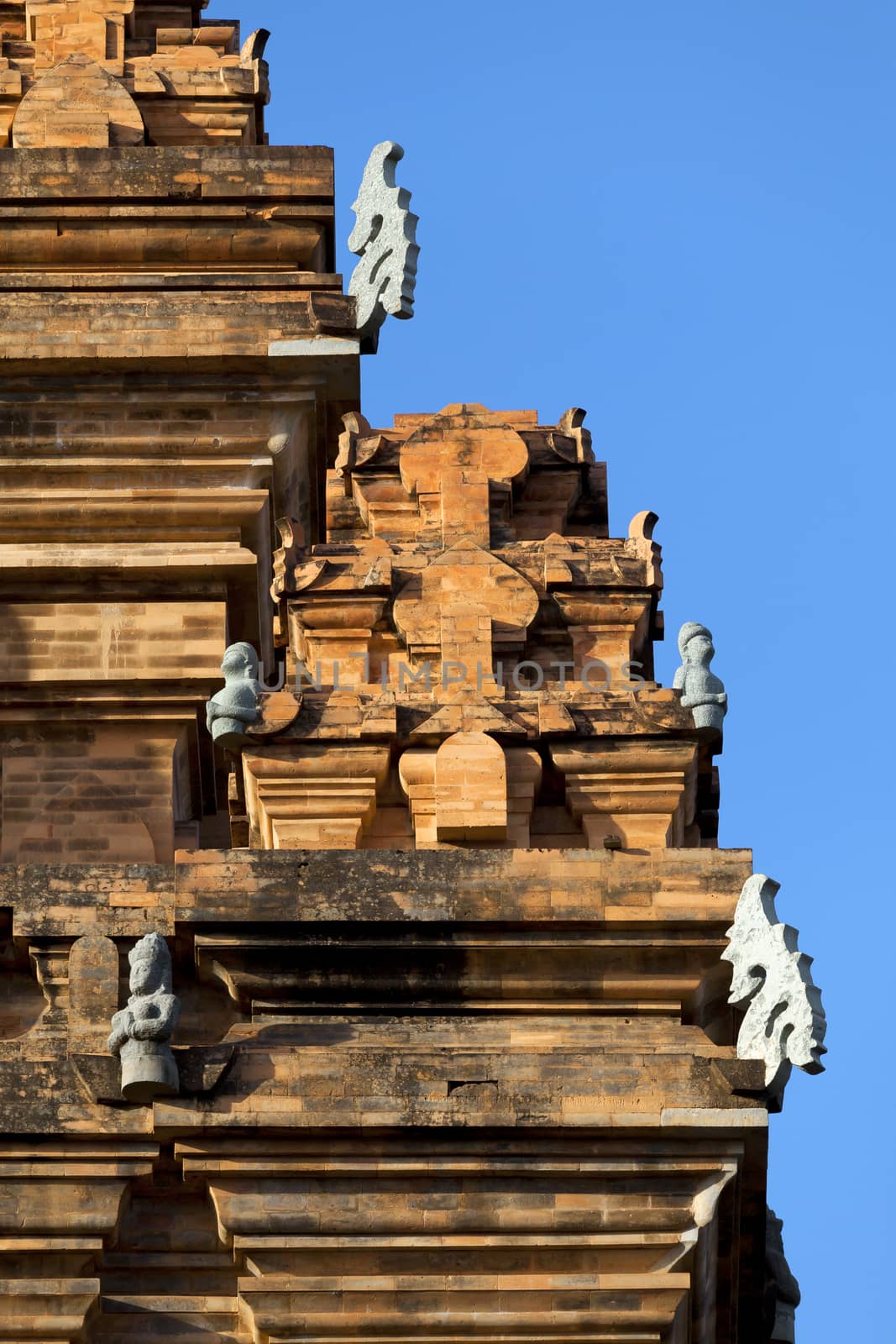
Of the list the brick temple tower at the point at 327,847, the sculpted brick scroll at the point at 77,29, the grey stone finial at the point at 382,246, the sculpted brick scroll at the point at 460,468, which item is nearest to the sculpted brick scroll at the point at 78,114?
the brick temple tower at the point at 327,847

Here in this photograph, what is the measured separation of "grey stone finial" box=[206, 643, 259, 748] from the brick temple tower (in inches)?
1.3

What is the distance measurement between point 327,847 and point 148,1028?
3074 mm

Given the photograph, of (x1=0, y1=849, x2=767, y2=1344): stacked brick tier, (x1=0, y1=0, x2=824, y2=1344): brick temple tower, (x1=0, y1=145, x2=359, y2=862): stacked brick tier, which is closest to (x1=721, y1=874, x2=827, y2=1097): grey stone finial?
(x1=0, y1=0, x2=824, y2=1344): brick temple tower

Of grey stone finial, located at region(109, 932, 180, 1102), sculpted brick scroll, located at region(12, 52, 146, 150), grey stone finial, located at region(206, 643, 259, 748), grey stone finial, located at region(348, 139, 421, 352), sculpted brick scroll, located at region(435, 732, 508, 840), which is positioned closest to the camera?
grey stone finial, located at region(109, 932, 180, 1102)

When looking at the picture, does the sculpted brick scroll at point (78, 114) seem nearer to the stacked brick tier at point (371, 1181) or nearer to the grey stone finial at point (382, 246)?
the grey stone finial at point (382, 246)

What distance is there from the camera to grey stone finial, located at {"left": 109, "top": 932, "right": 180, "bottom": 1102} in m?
29.8

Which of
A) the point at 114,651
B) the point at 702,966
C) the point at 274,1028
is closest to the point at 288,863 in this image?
the point at 274,1028

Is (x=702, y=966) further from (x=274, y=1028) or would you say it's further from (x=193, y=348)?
(x=193, y=348)

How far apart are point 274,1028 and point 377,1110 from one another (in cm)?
128

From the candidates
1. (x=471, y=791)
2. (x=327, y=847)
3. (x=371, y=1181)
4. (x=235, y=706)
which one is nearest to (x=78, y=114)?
(x=235, y=706)

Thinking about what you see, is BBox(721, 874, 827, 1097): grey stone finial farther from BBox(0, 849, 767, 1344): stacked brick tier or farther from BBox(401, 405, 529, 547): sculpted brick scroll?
BBox(401, 405, 529, 547): sculpted brick scroll

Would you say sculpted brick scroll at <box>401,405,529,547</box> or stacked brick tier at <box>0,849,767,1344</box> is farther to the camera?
sculpted brick scroll at <box>401,405,529,547</box>

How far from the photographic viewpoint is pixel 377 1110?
97.9ft

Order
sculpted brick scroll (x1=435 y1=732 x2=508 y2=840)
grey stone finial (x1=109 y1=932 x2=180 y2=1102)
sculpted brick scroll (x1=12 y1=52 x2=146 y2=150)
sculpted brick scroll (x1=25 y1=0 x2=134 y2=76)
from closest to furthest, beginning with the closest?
grey stone finial (x1=109 y1=932 x2=180 y2=1102) < sculpted brick scroll (x1=435 y1=732 x2=508 y2=840) < sculpted brick scroll (x1=12 y1=52 x2=146 y2=150) < sculpted brick scroll (x1=25 y1=0 x2=134 y2=76)
